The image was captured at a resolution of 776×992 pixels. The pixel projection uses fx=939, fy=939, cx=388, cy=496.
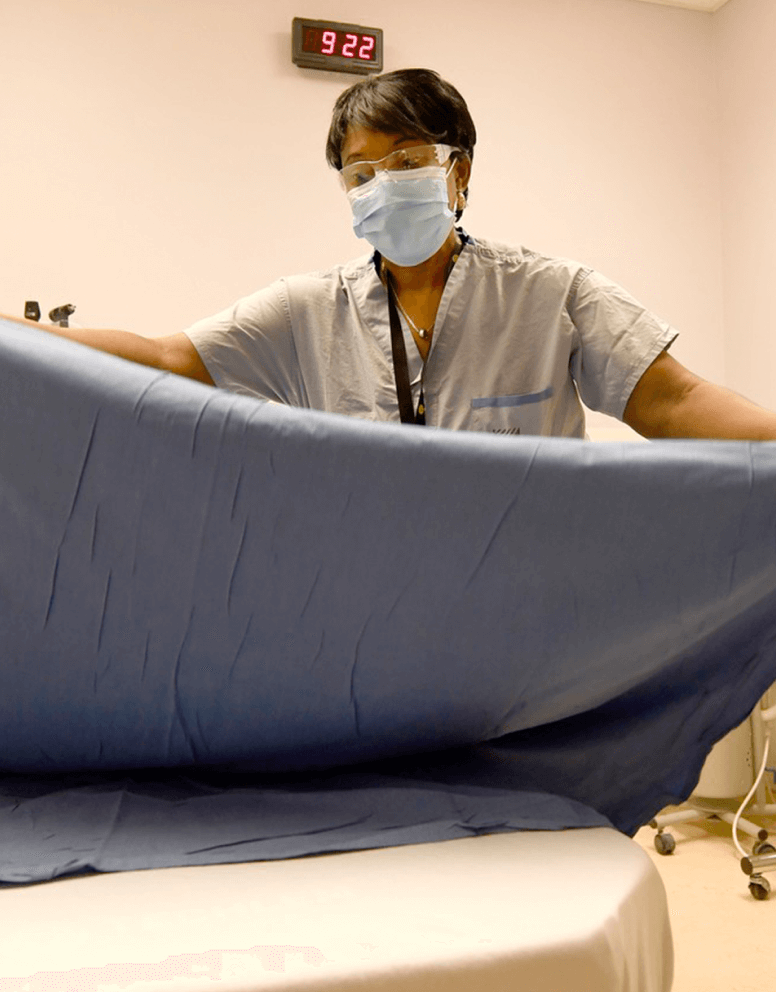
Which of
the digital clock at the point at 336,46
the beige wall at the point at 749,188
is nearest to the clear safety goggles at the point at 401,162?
the digital clock at the point at 336,46

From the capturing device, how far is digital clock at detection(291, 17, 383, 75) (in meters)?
3.00

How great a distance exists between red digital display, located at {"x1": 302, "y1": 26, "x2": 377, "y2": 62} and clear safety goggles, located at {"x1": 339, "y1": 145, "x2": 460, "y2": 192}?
5.89 feet

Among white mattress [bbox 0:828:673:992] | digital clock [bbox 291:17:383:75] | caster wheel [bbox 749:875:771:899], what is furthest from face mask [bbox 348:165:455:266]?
digital clock [bbox 291:17:383:75]

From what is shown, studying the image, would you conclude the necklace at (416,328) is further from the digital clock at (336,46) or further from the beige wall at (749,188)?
the beige wall at (749,188)

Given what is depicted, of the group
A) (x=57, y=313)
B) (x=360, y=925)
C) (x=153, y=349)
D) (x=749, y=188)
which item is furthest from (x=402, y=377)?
(x=749, y=188)

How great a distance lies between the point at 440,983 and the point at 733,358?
3258 mm

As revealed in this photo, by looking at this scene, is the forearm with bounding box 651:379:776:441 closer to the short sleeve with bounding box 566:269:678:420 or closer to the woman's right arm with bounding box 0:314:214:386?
the short sleeve with bounding box 566:269:678:420

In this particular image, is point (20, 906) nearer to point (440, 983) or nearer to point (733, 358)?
point (440, 983)

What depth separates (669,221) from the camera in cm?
344

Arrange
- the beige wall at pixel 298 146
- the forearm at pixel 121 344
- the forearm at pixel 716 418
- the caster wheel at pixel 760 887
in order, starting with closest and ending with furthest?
the forearm at pixel 716 418 → the forearm at pixel 121 344 → the caster wheel at pixel 760 887 → the beige wall at pixel 298 146

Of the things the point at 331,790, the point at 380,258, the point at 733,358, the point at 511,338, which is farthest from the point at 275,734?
the point at 733,358

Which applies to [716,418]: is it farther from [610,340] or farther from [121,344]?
[121,344]

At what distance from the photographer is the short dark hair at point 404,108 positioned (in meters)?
1.40

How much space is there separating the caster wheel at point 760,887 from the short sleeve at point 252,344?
148 centimetres
